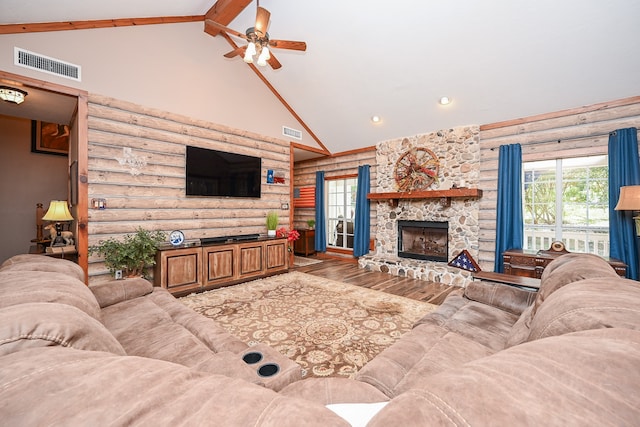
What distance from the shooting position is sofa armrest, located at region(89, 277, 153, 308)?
82.3 inches

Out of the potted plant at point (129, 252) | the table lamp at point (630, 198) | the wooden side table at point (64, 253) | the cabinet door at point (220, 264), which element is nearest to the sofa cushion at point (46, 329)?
the potted plant at point (129, 252)

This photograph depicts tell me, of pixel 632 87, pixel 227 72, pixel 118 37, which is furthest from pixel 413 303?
pixel 118 37

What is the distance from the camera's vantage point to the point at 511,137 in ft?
14.4

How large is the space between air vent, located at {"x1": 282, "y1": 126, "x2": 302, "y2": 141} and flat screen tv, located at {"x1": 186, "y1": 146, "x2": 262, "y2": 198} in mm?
1081

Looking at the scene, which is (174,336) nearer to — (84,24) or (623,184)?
(84,24)

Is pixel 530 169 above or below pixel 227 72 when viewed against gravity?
below

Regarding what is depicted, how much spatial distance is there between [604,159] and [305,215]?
6.43m

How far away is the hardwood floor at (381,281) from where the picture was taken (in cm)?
403

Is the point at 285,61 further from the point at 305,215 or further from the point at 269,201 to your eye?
the point at 305,215

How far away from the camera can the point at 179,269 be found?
383 cm

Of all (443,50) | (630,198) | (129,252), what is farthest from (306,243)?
(630,198)

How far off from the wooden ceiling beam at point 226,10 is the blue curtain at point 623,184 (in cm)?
571

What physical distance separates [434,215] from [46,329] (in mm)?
5481

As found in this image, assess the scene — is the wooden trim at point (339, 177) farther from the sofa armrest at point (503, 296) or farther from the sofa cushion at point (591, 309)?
the sofa cushion at point (591, 309)
